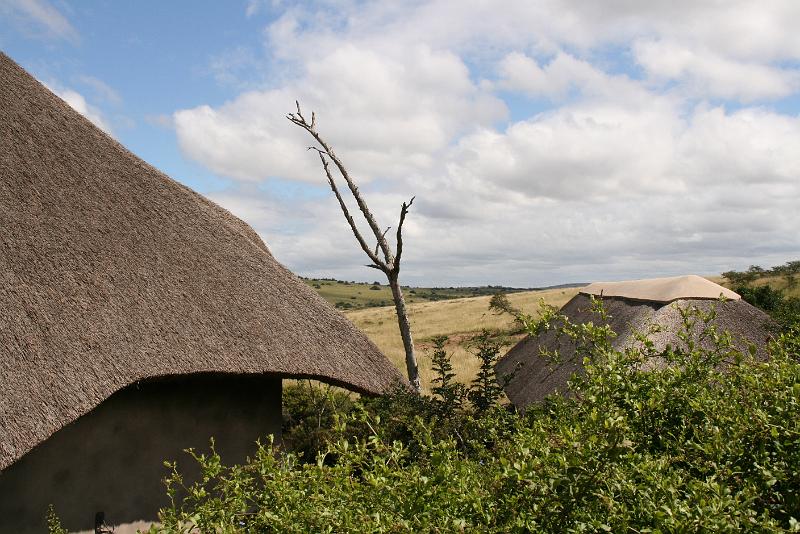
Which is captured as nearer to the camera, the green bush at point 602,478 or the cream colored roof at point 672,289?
the green bush at point 602,478

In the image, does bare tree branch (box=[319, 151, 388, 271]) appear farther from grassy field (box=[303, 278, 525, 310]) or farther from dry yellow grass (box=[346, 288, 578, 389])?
grassy field (box=[303, 278, 525, 310])

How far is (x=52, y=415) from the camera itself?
628cm

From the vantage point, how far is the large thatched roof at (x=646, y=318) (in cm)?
1098

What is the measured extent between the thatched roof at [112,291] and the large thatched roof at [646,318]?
3.38m

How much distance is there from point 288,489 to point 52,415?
4141 mm

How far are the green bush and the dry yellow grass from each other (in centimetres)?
1536

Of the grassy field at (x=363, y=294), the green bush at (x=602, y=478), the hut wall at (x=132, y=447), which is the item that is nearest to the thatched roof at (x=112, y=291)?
the hut wall at (x=132, y=447)

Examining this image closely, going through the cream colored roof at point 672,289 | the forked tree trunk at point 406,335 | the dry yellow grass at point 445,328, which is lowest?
the dry yellow grass at point 445,328

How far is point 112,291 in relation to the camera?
773cm

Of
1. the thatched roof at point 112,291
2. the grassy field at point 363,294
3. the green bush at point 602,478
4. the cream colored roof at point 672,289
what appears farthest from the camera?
the grassy field at point 363,294

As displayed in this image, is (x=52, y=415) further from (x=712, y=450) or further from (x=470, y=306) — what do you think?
(x=470, y=306)

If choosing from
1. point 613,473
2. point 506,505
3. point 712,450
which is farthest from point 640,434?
point 506,505

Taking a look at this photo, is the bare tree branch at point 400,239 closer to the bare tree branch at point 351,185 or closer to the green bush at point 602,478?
the bare tree branch at point 351,185

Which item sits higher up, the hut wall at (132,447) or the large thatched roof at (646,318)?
the large thatched roof at (646,318)
